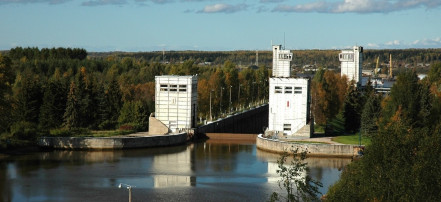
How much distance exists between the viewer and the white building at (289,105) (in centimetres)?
6469

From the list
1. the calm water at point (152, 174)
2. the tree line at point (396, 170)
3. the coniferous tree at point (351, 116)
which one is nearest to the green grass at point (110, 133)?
the calm water at point (152, 174)

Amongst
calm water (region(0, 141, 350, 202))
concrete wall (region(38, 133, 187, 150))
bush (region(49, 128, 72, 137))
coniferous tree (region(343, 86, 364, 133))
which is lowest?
calm water (region(0, 141, 350, 202))

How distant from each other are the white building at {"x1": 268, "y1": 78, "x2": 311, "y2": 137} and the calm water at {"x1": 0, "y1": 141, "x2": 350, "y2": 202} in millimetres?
4368

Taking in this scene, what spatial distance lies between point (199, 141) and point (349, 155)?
47.2ft

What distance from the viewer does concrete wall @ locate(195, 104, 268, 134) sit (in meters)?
73.2

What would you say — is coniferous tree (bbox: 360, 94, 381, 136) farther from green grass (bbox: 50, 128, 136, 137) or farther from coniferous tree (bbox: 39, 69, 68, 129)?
coniferous tree (bbox: 39, 69, 68, 129)

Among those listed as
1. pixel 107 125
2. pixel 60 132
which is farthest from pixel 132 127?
pixel 60 132

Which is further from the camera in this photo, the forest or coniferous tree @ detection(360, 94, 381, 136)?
coniferous tree @ detection(360, 94, 381, 136)

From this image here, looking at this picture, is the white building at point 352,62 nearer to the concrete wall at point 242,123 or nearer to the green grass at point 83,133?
the concrete wall at point 242,123

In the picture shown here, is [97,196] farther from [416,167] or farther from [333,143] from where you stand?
[333,143]

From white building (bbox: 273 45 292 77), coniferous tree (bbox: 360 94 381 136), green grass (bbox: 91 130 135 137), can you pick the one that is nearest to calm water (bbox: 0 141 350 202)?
green grass (bbox: 91 130 135 137)

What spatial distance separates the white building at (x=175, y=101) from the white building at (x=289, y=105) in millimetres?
7240

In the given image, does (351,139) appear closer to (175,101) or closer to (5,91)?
(175,101)

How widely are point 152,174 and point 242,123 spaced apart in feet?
127
